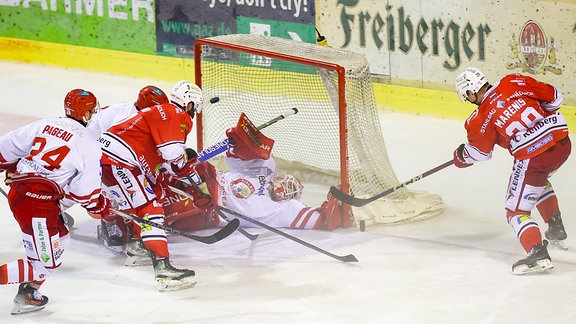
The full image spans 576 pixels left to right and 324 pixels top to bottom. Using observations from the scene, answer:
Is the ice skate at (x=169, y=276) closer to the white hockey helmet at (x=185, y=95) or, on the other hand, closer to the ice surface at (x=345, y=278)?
the ice surface at (x=345, y=278)

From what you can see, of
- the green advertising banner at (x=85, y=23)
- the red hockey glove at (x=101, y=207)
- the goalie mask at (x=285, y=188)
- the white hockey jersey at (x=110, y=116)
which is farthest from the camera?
the green advertising banner at (x=85, y=23)

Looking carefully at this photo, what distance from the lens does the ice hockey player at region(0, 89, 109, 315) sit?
5.12 m

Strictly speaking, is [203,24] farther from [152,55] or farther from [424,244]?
[424,244]

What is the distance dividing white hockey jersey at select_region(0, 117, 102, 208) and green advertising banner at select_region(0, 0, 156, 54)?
4.76 metres

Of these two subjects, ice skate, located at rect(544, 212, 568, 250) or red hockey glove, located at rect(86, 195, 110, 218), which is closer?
red hockey glove, located at rect(86, 195, 110, 218)

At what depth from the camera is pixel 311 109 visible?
708 cm

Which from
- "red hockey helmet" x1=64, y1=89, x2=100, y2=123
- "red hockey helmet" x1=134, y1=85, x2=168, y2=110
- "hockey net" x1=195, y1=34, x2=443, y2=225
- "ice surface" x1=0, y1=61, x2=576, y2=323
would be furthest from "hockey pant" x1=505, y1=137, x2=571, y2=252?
"red hockey helmet" x1=64, y1=89, x2=100, y2=123

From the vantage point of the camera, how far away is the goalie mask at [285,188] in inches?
257

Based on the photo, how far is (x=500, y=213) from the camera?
263 inches

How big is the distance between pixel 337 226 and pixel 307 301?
1.09 metres

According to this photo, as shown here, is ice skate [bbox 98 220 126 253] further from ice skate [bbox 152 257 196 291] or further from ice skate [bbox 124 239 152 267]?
ice skate [bbox 152 257 196 291]

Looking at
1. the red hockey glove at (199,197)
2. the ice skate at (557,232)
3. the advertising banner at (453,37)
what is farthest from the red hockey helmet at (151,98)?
the advertising banner at (453,37)

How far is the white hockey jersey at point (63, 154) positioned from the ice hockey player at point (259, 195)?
1.17m

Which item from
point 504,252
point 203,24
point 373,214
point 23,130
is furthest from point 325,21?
point 23,130
